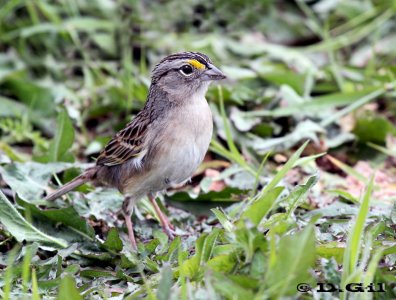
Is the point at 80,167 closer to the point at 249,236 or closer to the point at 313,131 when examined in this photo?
the point at 313,131

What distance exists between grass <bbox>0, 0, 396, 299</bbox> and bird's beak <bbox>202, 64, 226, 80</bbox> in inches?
22.1

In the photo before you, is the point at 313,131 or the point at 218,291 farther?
the point at 313,131

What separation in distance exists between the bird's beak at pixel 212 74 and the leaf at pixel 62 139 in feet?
3.68

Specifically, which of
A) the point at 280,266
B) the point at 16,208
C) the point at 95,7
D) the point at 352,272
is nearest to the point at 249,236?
the point at 280,266

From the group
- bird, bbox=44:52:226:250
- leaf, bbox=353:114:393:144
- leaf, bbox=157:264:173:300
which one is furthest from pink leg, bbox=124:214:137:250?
leaf, bbox=353:114:393:144

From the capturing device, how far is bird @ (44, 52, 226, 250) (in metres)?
5.09

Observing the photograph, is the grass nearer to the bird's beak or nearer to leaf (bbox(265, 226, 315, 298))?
leaf (bbox(265, 226, 315, 298))

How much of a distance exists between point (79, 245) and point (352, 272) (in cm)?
198

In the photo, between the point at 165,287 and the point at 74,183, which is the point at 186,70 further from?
the point at 165,287

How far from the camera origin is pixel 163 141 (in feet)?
16.7

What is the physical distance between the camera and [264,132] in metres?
6.57

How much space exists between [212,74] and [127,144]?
70cm

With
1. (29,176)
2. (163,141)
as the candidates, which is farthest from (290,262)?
(29,176)

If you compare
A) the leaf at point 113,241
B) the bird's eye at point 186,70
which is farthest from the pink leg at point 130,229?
the bird's eye at point 186,70
